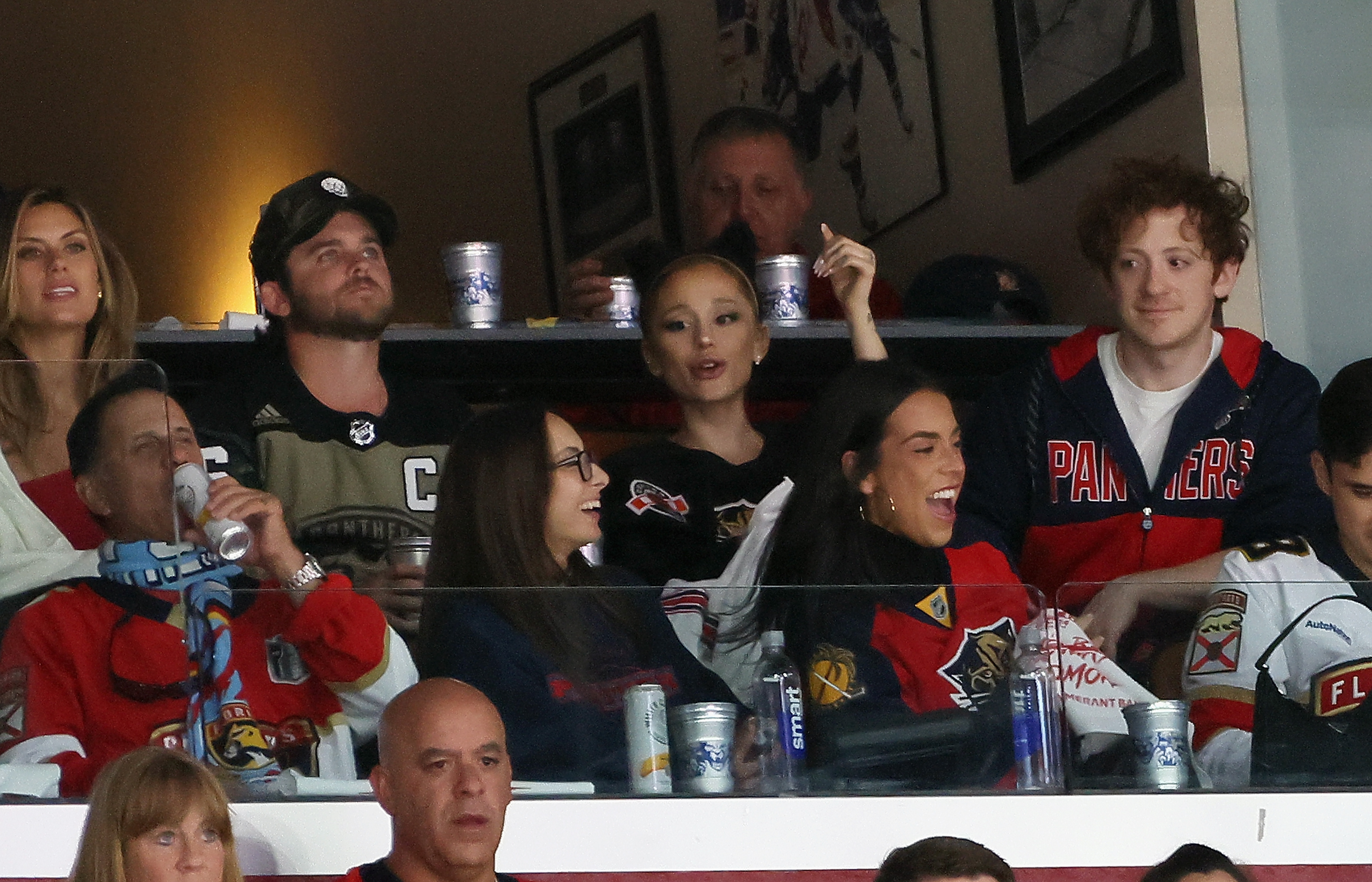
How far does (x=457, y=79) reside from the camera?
20.5 feet

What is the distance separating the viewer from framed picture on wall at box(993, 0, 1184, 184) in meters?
4.26

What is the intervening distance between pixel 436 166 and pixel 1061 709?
401cm

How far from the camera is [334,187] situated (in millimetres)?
3676

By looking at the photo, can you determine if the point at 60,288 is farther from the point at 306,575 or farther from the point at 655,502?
the point at 655,502

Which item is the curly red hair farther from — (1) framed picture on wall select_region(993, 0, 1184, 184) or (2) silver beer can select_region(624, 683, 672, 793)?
(2) silver beer can select_region(624, 683, 672, 793)

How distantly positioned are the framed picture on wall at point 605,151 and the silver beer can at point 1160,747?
3202mm

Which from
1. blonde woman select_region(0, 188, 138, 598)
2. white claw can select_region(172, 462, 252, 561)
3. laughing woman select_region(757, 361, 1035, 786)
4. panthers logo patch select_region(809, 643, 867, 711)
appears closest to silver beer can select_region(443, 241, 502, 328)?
blonde woman select_region(0, 188, 138, 598)

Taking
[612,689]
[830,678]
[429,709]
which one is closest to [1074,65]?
[830,678]

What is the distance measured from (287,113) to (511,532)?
3823 millimetres

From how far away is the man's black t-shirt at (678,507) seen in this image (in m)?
3.40

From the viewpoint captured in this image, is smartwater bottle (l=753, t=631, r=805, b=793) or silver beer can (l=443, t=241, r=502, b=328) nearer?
smartwater bottle (l=753, t=631, r=805, b=793)

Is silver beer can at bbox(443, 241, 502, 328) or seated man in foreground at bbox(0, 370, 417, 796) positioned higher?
silver beer can at bbox(443, 241, 502, 328)

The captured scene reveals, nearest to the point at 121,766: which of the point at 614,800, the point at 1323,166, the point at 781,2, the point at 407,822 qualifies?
the point at 407,822

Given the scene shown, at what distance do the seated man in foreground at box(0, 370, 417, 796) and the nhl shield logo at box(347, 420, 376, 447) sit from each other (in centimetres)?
86
